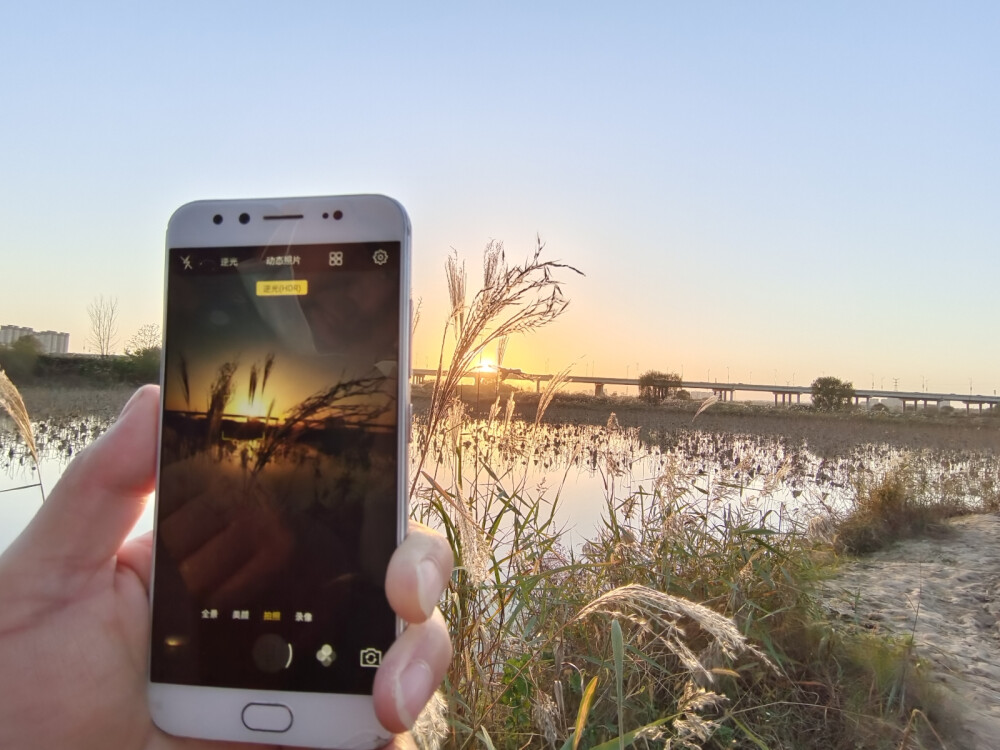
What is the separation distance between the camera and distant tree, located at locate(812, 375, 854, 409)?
1123 inches

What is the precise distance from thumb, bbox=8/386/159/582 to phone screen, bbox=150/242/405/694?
0.17 ft

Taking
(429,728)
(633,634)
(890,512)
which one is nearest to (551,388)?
(633,634)

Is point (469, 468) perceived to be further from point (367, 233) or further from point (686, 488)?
point (367, 233)

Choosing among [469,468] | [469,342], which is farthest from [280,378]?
[469,468]

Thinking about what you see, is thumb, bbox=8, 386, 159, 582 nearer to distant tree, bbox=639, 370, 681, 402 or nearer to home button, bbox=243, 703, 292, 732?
home button, bbox=243, 703, 292, 732

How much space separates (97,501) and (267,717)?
0.48m

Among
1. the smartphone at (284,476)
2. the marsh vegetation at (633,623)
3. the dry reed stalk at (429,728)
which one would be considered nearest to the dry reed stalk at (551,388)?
the marsh vegetation at (633,623)

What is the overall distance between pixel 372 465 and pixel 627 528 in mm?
2662

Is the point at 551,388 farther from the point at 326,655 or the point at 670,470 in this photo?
the point at 326,655

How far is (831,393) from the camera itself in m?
29.3

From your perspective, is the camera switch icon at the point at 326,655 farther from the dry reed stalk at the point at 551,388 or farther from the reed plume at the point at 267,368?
the dry reed stalk at the point at 551,388

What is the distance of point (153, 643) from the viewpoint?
121 centimetres

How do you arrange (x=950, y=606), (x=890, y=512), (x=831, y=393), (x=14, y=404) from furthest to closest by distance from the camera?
1. (x=831, y=393)
2. (x=890, y=512)
3. (x=950, y=606)
4. (x=14, y=404)

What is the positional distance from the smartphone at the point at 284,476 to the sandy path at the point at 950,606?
298 cm
